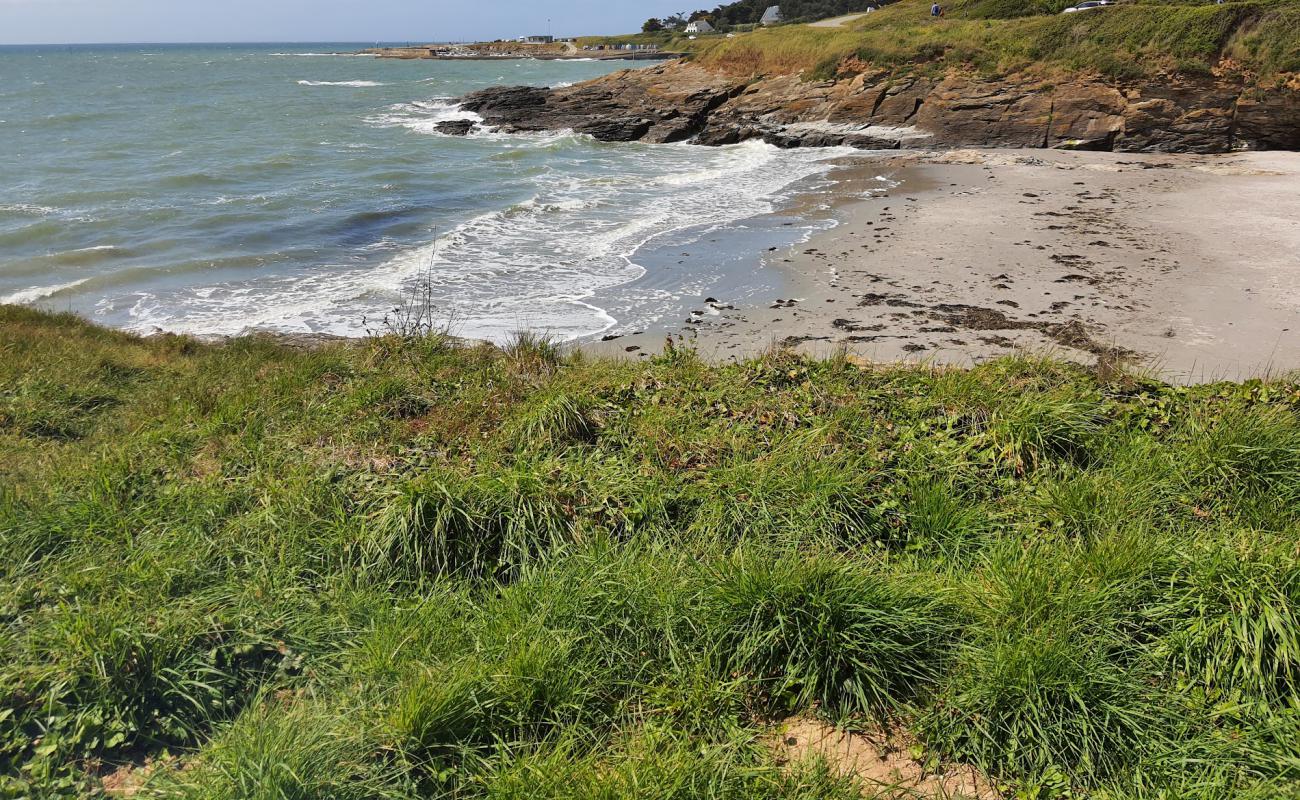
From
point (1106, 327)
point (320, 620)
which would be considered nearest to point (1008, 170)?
point (1106, 327)

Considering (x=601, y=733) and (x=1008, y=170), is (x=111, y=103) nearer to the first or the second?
(x=1008, y=170)

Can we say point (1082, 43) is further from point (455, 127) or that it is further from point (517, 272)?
point (455, 127)

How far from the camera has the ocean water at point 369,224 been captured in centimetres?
1157

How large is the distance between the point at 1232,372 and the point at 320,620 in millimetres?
8468

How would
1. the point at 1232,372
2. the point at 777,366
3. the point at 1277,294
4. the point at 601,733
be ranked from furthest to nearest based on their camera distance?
1. the point at 1277,294
2. the point at 1232,372
3. the point at 777,366
4. the point at 601,733

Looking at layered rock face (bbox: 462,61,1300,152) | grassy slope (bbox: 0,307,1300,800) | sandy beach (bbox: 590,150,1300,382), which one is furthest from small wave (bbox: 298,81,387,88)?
grassy slope (bbox: 0,307,1300,800)

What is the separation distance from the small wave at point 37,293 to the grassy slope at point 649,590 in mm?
7824

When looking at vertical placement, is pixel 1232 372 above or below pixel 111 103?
below

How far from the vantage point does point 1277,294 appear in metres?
10.1

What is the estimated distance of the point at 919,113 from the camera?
26.9 meters

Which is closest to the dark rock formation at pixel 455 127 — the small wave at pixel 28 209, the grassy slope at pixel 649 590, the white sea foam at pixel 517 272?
the white sea foam at pixel 517 272

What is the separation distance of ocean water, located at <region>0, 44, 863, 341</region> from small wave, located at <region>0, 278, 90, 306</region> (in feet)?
0.21

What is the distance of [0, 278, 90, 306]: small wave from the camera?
11680mm

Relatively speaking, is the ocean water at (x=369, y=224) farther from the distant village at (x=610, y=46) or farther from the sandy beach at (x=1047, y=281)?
the distant village at (x=610, y=46)
